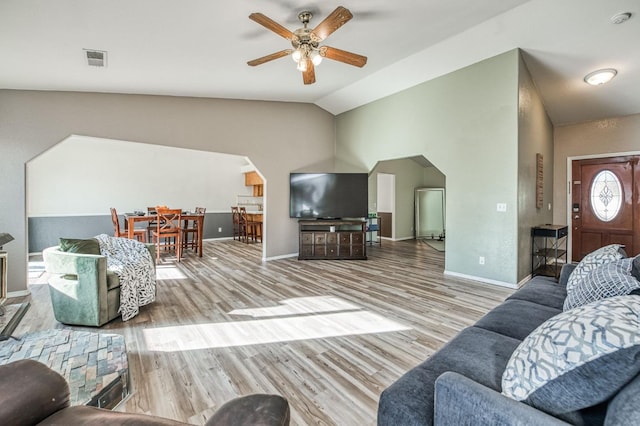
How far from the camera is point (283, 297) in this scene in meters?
3.74

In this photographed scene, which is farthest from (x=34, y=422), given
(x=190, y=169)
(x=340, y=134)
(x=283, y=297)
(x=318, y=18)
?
(x=190, y=169)

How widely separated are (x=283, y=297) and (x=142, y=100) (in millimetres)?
3895

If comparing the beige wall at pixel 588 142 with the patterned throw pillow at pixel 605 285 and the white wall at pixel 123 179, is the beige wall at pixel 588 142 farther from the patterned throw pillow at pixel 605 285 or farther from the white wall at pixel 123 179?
the white wall at pixel 123 179

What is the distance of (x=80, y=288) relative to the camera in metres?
2.77

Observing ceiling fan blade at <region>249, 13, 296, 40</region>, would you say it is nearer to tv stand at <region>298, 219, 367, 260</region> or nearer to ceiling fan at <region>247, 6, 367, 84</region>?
ceiling fan at <region>247, 6, 367, 84</region>

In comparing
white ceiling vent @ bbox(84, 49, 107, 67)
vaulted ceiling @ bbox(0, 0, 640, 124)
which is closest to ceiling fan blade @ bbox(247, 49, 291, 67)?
vaulted ceiling @ bbox(0, 0, 640, 124)

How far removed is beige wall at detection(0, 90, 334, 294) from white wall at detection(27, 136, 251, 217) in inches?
12.6

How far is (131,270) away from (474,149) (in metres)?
4.78

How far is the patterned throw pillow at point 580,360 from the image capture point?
Result: 0.83m

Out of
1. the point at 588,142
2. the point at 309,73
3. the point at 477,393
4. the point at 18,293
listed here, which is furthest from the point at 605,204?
the point at 18,293

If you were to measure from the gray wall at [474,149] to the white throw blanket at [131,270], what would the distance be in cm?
427

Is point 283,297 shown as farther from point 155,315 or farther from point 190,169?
point 190,169

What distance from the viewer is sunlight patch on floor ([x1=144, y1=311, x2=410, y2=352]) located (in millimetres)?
2540

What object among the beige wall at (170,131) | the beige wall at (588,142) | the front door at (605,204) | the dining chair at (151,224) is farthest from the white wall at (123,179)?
the front door at (605,204)
